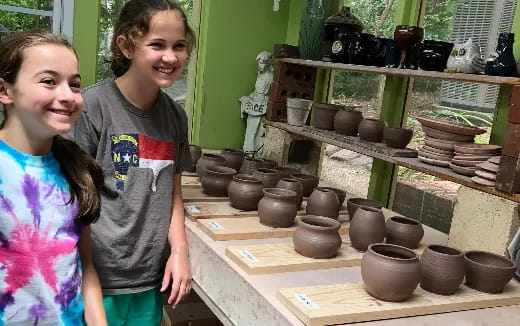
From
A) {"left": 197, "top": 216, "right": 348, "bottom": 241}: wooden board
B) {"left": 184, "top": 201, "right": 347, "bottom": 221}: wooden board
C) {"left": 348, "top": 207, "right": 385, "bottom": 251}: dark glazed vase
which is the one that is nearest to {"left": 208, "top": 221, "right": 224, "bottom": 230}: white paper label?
{"left": 197, "top": 216, "right": 348, "bottom": 241}: wooden board

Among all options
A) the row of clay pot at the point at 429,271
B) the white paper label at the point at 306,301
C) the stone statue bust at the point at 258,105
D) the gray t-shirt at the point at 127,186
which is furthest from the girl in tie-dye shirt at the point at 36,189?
the stone statue bust at the point at 258,105

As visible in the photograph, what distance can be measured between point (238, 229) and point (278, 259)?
301 mm

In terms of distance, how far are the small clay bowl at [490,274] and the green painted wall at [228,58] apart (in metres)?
2.10

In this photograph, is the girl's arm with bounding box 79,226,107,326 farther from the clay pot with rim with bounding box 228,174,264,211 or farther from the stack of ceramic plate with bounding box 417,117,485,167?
the stack of ceramic plate with bounding box 417,117,485,167

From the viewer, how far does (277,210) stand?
194 cm

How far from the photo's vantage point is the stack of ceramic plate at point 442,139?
6.53 feet

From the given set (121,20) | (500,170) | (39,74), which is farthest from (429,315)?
(121,20)

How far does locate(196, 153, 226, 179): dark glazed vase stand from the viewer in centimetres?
251

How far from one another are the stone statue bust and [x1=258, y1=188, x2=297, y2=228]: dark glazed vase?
1359 millimetres

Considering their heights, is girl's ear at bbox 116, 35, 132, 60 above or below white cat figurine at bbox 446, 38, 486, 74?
below

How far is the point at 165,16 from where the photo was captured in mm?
1666

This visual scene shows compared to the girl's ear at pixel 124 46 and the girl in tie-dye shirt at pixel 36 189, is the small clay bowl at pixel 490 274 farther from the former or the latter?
the girl's ear at pixel 124 46

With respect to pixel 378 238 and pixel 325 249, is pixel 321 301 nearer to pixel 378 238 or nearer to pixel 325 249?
pixel 325 249

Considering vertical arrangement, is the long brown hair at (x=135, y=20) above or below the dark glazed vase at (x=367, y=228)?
above
